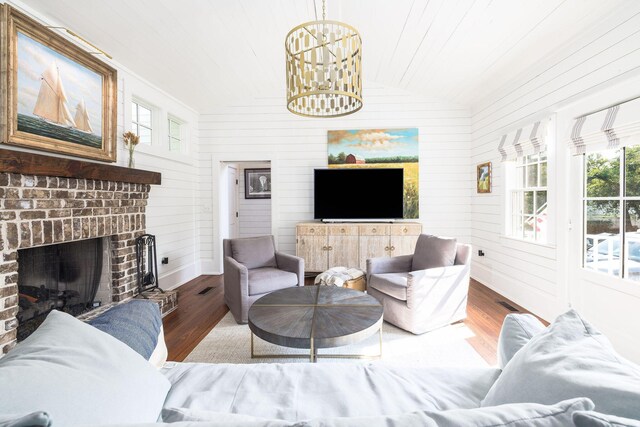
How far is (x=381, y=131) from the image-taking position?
16.2ft

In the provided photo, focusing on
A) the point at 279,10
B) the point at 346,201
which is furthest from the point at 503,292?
the point at 279,10

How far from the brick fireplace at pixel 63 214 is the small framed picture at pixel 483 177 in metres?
4.45

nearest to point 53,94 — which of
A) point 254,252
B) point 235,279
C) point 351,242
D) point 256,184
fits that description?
Result: point 235,279

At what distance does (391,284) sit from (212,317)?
1.90 metres

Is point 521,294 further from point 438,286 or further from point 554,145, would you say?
point 554,145

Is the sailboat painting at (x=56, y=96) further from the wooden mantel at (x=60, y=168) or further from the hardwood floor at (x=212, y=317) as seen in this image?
the hardwood floor at (x=212, y=317)

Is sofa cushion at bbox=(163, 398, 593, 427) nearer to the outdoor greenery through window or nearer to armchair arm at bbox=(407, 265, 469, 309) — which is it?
armchair arm at bbox=(407, 265, 469, 309)

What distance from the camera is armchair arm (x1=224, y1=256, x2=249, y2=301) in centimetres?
299

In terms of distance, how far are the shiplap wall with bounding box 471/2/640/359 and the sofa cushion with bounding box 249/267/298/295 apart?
8.66 ft

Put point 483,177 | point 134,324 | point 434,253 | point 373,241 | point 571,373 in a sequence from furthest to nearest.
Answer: point 373,241 < point 483,177 < point 434,253 < point 134,324 < point 571,373

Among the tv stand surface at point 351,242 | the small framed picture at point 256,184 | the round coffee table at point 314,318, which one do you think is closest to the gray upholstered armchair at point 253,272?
the round coffee table at point 314,318

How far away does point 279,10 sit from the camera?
3.08 meters

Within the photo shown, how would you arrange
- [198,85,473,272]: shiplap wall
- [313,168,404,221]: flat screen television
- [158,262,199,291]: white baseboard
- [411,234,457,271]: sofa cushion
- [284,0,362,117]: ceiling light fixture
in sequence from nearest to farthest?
[284,0,362,117]: ceiling light fixture, [411,234,457,271]: sofa cushion, [158,262,199,291]: white baseboard, [313,168,404,221]: flat screen television, [198,85,473,272]: shiplap wall

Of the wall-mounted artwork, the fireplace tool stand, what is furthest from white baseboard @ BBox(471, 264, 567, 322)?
→ the fireplace tool stand
